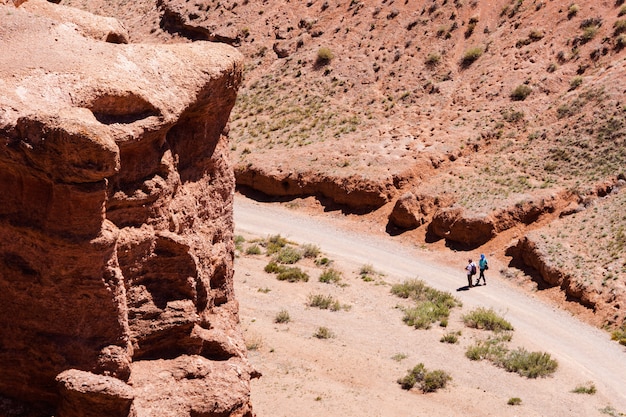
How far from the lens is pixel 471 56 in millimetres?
48250

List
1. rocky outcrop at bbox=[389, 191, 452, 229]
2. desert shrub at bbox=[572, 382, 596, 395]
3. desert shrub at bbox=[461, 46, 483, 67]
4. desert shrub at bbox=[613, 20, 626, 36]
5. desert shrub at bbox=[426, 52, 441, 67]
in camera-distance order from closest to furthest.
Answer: desert shrub at bbox=[572, 382, 596, 395] < rocky outcrop at bbox=[389, 191, 452, 229] < desert shrub at bbox=[613, 20, 626, 36] < desert shrub at bbox=[461, 46, 483, 67] < desert shrub at bbox=[426, 52, 441, 67]

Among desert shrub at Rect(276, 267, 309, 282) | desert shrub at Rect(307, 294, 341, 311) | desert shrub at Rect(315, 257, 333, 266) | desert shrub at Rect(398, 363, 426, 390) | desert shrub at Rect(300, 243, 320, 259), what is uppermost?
desert shrub at Rect(300, 243, 320, 259)

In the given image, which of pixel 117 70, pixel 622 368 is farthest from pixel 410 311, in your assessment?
pixel 117 70

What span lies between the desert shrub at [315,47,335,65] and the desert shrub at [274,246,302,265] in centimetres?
2239

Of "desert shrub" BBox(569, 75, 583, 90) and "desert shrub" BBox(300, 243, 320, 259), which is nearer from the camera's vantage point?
"desert shrub" BBox(300, 243, 320, 259)

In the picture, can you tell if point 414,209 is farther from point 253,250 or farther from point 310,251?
point 253,250

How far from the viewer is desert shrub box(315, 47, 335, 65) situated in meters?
52.0

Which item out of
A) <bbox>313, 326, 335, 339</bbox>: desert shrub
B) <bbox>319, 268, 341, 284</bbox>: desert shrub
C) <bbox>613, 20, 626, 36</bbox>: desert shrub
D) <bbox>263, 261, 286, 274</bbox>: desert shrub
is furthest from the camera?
<bbox>613, 20, 626, 36</bbox>: desert shrub

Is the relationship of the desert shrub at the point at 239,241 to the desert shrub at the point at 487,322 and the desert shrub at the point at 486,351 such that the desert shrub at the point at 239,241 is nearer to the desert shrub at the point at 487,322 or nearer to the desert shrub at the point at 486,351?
the desert shrub at the point at 487,322

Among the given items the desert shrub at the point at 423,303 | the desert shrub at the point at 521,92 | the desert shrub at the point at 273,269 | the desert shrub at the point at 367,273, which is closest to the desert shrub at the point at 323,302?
the desert shrub at the point at 423,303

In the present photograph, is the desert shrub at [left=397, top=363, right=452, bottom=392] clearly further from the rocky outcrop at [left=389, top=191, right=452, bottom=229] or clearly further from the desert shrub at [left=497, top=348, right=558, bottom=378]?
the rocky outcrop at [left=389, top=191, right=452, bottom=229]

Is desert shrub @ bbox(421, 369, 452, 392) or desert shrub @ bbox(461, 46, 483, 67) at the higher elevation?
desert shrub @ bbox(461, 46, 483, 67)

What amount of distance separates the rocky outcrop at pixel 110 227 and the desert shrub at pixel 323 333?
9.60m

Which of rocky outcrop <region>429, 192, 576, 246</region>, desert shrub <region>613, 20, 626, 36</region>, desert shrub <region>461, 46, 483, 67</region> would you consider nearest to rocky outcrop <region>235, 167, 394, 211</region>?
rocky outcrop <region>429, 192, 576, 246</region>
